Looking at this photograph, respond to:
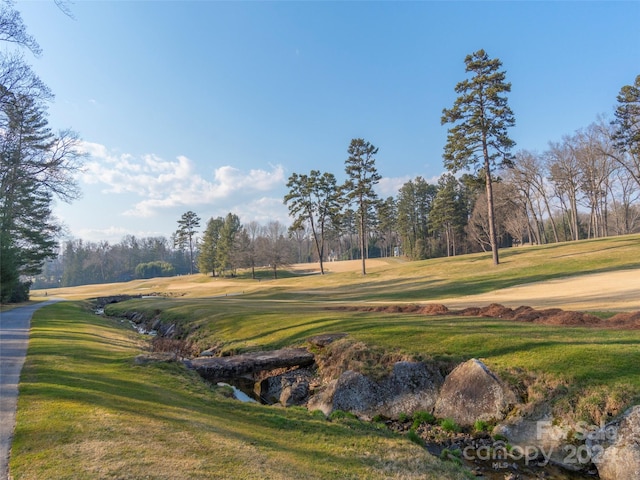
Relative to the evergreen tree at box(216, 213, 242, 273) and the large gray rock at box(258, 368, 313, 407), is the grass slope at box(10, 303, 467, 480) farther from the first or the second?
the evergreen tree at box(216, 213, 242, 273)

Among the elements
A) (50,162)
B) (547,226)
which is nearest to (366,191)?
(50,162)

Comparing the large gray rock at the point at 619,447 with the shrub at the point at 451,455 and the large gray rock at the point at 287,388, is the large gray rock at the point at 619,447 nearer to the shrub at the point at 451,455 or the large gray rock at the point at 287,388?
the shrub at the point at 451,455

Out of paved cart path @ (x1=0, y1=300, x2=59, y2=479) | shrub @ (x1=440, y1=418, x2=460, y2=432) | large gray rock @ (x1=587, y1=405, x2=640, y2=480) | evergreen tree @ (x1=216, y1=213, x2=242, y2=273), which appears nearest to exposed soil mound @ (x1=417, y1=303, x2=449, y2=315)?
shrub @ (x1=440, y1=418, x2=460, y2=432)

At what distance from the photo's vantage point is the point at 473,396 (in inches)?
313

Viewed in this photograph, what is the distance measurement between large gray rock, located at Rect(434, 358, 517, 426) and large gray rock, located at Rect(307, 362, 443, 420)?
0.42m

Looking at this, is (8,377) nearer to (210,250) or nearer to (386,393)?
(386,393)

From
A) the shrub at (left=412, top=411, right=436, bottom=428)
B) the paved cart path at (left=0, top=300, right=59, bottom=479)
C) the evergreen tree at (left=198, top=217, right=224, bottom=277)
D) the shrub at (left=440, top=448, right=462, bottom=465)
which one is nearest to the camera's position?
the paved cart path at (left=0, top=300, right=59, bottom=479)

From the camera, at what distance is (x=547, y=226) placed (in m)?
83.8

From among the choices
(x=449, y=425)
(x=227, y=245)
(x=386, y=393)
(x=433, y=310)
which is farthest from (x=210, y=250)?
(x=449, y=425)

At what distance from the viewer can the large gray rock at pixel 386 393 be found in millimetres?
8672

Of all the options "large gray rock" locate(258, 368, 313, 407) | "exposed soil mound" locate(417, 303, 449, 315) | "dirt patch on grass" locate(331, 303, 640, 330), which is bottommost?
"large gray rock" locate(258, 368, 313, 407)

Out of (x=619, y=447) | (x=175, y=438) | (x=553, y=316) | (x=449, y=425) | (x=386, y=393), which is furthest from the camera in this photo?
(x=553, y=316)

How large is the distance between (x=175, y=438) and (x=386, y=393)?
18.2ft

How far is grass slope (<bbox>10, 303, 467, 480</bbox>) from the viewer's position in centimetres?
437
